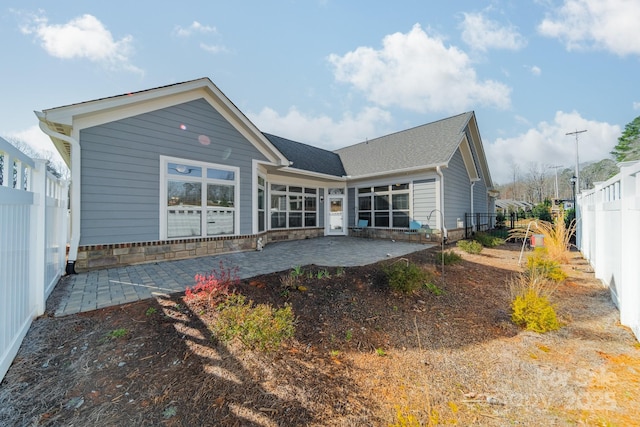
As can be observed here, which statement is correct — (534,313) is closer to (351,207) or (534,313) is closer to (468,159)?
(351,207)

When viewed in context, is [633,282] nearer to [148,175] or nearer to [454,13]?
[454,13]

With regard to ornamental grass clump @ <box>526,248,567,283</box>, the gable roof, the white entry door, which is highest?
the gable roof

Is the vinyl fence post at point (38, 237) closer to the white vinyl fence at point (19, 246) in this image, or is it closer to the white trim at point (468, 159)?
the white vinyl fence at point (19, 246)

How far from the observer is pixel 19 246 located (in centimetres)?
254

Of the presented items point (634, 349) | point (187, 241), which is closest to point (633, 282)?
point (634, 349)

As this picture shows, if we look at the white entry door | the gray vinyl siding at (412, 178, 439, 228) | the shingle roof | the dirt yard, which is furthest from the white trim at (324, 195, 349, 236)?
the dirt yard

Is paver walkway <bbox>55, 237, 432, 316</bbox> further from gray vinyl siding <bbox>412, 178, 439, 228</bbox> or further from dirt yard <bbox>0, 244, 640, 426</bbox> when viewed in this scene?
gray vinyl siding <bbox>412, 178, 439, 228</bbox>

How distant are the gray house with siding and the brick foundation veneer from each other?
23 millimetres

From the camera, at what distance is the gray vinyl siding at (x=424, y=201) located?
399 inches

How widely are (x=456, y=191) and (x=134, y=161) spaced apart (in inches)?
488

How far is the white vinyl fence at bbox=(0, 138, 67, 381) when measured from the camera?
2.15 metres

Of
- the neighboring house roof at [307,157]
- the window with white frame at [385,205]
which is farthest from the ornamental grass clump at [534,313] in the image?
the neighboring house roof at [307,157]

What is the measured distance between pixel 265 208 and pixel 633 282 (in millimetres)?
9550

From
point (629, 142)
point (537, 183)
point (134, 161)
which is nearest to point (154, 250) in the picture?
point (134, 161)
